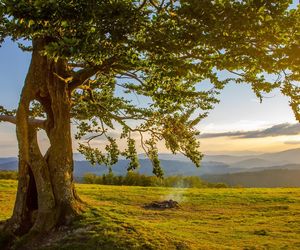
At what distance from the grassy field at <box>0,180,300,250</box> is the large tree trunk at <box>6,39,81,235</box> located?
1.43 meters

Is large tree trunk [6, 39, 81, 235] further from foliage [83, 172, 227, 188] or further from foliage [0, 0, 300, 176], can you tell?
foliage [83, 172, 227, 188]

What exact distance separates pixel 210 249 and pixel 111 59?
9631 millimetres

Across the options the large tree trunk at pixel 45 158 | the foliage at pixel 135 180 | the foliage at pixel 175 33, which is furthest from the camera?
the foliage at pixel 135 180

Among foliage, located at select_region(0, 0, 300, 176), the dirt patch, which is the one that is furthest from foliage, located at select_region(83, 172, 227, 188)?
foliage, located at select_region(0, 0, 300, 176)

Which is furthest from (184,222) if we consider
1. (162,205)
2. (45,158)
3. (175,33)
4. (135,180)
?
(135,180)

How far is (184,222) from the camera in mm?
29844

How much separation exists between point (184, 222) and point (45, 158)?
452 inches

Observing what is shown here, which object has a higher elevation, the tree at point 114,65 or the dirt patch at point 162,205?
the tree at point 114,65

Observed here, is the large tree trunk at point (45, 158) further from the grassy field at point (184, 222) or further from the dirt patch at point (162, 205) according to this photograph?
the dirt patch at point (162, 205)

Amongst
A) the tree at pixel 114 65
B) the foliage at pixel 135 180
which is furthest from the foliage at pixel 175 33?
the foliage at pixel 135 180

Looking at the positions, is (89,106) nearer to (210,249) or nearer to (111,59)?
(111,59)

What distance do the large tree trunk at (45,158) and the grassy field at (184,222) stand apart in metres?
1.43

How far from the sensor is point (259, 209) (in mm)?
37188

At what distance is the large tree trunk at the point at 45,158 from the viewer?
21.8m
